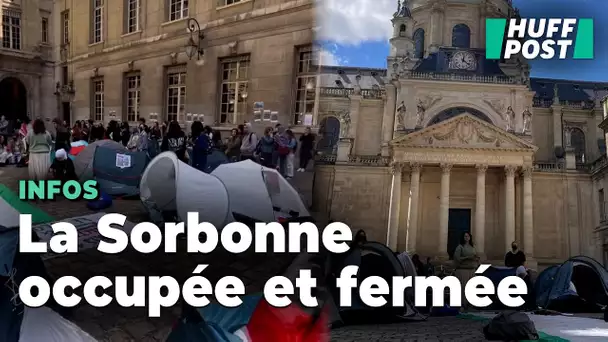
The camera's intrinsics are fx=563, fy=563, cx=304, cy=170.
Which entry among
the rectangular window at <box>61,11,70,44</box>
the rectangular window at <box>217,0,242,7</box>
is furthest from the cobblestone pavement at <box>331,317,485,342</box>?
the rectangular window at <box>61,11,70,44</box>

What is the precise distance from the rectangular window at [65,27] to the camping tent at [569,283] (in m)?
1.92

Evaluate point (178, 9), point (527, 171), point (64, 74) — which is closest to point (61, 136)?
point (64, 74)

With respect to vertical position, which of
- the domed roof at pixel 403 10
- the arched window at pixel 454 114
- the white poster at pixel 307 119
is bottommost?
the white poster at pixel 307 119

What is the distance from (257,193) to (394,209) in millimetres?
463

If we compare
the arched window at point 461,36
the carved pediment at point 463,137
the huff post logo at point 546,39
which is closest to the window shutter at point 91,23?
the carved pediment at point 463,137

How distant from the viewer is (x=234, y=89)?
1782mm

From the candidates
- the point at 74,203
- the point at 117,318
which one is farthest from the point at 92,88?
the point at 117,318

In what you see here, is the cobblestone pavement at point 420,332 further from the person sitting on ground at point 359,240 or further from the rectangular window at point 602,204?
the rectangular window at point 602,204

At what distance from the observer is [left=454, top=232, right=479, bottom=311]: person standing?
6.15 ft

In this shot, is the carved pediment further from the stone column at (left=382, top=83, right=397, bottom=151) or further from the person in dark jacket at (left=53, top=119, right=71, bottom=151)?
the person in dark jacket at (left=53, top=119, right=71, bottom=151)

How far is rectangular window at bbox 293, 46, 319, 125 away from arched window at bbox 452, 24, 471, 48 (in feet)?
1.70

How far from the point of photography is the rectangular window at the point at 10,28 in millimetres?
2066

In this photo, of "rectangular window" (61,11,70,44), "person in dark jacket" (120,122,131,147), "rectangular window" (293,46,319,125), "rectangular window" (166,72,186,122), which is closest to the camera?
"rectangular window" (293,46,319,125)

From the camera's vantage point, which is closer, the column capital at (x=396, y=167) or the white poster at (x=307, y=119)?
the white poster at (x=307, y=119)
